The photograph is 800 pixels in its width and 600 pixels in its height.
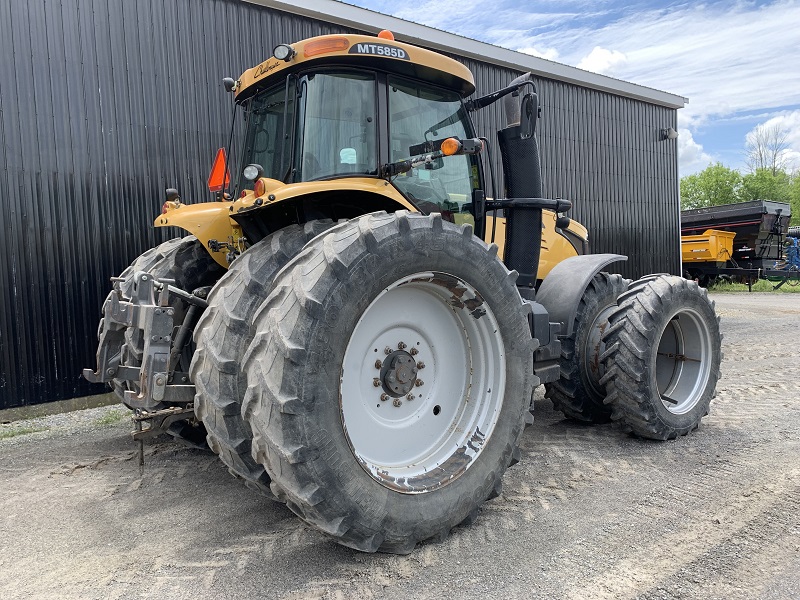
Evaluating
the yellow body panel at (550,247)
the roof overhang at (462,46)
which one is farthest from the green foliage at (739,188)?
the yellow body panel at (550,247)

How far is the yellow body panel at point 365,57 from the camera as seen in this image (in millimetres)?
3395

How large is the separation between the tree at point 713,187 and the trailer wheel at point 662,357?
155 feet

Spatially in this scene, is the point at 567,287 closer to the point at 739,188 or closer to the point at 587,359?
the point at 587,359

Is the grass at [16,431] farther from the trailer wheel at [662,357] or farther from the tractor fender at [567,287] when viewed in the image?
the trailer wheel at [662,357]

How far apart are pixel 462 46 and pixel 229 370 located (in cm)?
790

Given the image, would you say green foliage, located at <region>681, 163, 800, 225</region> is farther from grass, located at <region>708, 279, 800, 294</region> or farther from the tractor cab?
the tractor cab

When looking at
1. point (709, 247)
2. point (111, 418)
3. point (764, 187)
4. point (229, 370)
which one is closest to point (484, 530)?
point (229, 370)

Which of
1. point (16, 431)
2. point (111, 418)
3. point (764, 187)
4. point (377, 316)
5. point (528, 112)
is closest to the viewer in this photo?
point (377, 316)

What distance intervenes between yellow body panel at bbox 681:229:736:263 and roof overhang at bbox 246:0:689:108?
7.33 metres

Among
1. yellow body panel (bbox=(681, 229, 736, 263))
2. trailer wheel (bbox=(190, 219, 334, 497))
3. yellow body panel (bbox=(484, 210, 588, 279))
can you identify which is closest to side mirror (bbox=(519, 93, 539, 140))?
yellow body panel (bbox=(484, 210, 588, 279))

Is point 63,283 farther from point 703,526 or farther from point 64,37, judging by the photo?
point 703,526

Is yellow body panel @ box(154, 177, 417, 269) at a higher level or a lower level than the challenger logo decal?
lower

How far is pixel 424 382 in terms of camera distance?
323 centimetres

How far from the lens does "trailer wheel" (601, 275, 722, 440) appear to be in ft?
13.9
